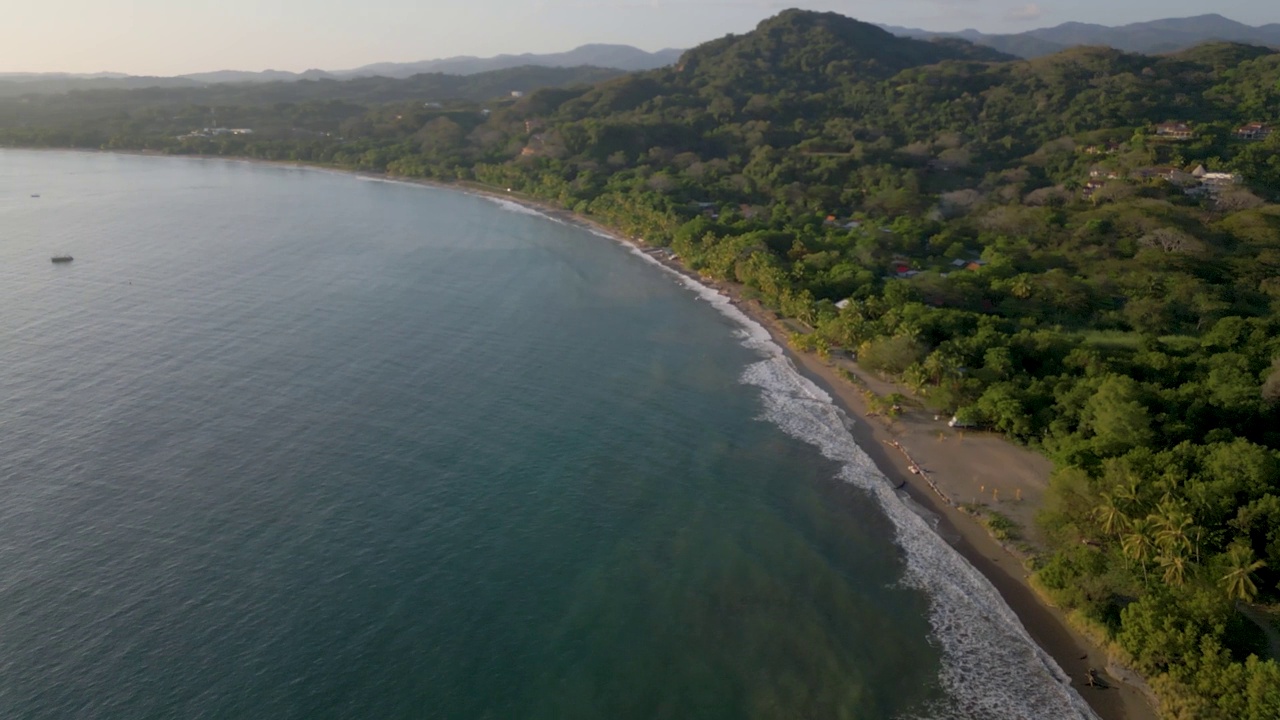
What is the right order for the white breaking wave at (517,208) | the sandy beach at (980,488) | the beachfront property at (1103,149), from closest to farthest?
the sandy beach at (980,488) < the white breaking wave at (517,208) < the beachfront property at (1103,149)

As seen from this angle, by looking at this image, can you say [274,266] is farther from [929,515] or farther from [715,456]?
[929,515]

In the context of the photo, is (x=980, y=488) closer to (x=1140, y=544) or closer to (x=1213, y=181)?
(x=1140, y=544)

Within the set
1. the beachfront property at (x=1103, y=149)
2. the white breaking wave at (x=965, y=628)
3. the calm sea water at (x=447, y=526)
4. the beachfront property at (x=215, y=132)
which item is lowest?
the white breaking wave at (x=965, y=628)

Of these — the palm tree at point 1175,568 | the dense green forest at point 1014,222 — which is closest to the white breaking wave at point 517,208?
the dense green forest at point 1014,222

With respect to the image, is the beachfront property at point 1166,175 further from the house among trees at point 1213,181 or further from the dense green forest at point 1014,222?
the house among trees at point 1213,181

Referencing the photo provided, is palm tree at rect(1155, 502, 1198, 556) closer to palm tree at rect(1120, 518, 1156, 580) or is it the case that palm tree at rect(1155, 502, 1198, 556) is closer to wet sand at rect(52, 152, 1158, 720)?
palm tree at rect(1120, 518, 1156, 580)

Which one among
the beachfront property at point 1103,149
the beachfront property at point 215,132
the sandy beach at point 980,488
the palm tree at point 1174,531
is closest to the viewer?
the sandy beach at point 980,488
